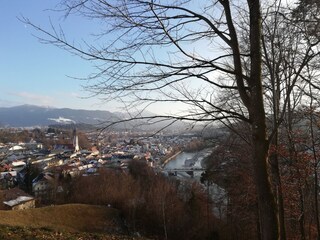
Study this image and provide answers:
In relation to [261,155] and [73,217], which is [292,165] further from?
[73,217]

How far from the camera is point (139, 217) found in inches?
1015

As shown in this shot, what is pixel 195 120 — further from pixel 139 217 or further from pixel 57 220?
pixel 139 217

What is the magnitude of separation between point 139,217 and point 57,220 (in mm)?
7353

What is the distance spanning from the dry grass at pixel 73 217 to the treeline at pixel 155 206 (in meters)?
1.56

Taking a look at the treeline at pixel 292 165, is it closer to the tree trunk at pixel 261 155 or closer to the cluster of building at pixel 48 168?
the cluster of building at pixel 48 168

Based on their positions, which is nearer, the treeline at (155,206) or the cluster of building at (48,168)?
the cluster of building at (48,168)

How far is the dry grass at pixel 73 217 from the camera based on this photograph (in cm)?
1891

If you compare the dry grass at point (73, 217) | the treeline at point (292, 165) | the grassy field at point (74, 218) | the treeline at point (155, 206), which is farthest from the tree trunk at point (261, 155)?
the treeline at point (155, 206)

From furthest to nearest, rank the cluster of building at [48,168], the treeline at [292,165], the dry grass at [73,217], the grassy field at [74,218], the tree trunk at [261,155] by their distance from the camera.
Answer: the dry grass at [73,217] → the grassy field at [74,218] → the cluster of building at [48,168] → the treeline at [292,165] → the tree trunk at [261,155]

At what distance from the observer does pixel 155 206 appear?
83.6ft

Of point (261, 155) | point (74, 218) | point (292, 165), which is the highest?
point (261, 155)

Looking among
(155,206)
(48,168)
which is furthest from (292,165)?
(48,168)

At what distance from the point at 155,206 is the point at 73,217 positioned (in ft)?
21.1

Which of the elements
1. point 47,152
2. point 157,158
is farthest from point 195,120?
point 47,152
